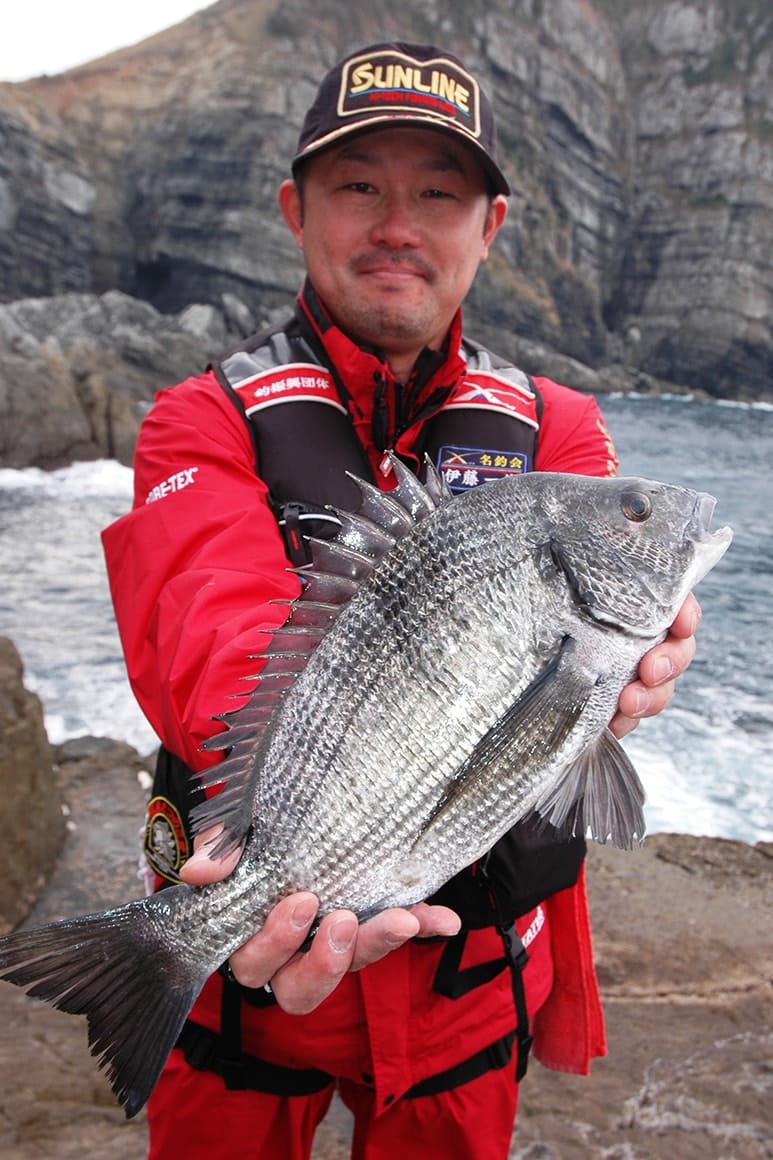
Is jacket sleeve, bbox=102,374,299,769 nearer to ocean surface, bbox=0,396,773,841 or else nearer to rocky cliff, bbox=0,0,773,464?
ocean surface, bbox=0,396,773,841

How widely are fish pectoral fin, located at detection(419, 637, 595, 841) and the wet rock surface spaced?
7.50 feet

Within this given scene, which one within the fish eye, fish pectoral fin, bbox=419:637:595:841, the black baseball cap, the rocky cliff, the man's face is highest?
the rocky cliff

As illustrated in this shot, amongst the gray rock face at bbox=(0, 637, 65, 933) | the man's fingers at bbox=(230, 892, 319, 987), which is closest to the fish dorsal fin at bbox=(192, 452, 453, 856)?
the man's fingers at bbox=(230, 892, 319, 987)

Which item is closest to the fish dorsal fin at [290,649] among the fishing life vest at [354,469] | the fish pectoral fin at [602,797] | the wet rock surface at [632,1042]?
the fishing life vest at [354,469]

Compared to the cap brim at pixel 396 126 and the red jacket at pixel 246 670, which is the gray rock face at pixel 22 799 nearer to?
the red jacket at pixel 246 670

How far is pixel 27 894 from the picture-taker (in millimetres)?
4809

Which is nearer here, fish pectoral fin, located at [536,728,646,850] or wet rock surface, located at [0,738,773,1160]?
fish pectoral fin, located at [536,728,646,850]

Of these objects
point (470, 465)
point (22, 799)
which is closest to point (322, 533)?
point (470, 465)

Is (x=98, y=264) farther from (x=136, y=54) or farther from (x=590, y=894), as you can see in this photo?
(x=590, y=894)

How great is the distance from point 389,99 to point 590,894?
446cm

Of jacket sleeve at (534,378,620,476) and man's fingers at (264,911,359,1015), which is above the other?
jacket sleeve at (534,378,620,476)

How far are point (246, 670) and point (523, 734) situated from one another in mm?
661

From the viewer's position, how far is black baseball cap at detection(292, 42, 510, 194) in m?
2.44

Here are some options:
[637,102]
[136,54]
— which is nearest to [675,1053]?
[136,54]
